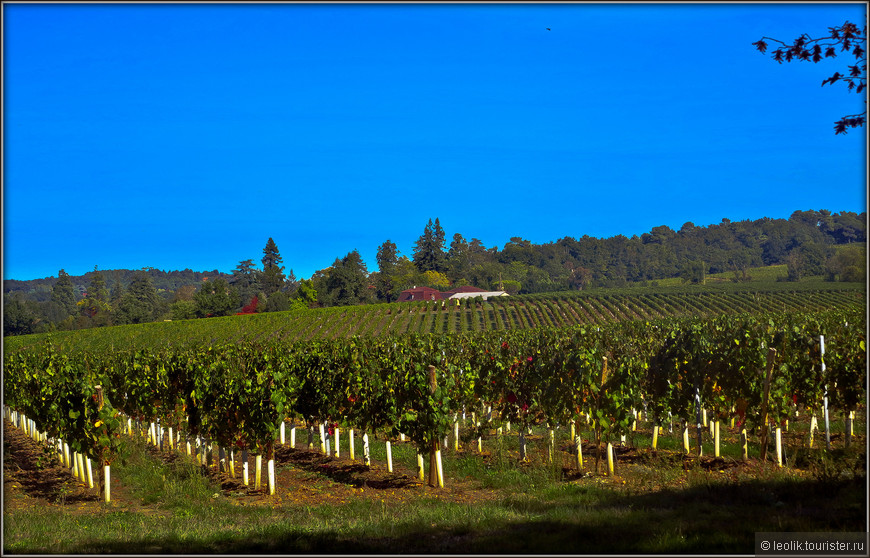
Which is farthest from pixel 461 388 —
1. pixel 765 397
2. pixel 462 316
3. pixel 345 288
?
pixel 345 288

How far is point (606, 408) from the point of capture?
10.5 m

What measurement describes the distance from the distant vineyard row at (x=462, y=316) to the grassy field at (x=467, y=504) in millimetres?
46166

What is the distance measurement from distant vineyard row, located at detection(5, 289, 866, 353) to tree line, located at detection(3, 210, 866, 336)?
17205 mm

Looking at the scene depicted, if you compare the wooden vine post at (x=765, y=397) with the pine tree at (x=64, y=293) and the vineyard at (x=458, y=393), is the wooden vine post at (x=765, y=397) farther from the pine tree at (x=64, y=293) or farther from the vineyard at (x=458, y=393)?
the pine tree at (x=64, y=293)

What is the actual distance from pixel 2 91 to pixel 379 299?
368 feet

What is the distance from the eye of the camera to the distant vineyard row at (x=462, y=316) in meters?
59.8

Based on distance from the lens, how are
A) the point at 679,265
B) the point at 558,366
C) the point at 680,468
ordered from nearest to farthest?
1. the point at 680,468
2. the point at 558,366
3. the point at 679,265

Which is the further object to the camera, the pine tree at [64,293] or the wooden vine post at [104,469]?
the pine tree at [64,293]

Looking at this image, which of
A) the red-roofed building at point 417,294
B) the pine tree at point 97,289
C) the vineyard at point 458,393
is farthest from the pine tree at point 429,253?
the vineyard at point 458,393

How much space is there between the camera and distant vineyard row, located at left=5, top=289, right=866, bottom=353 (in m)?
59.8

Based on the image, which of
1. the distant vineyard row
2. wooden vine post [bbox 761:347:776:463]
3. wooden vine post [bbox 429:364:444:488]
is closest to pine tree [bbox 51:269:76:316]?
the distant vineyard row

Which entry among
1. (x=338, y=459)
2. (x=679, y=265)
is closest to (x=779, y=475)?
(x=338, y=459)

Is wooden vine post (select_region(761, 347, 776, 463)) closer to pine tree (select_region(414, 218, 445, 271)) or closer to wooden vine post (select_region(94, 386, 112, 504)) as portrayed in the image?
wooden vine post (select_region(94, 386, 112, 504))

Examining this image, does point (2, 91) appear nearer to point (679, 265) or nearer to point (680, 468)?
point (680, 468)
